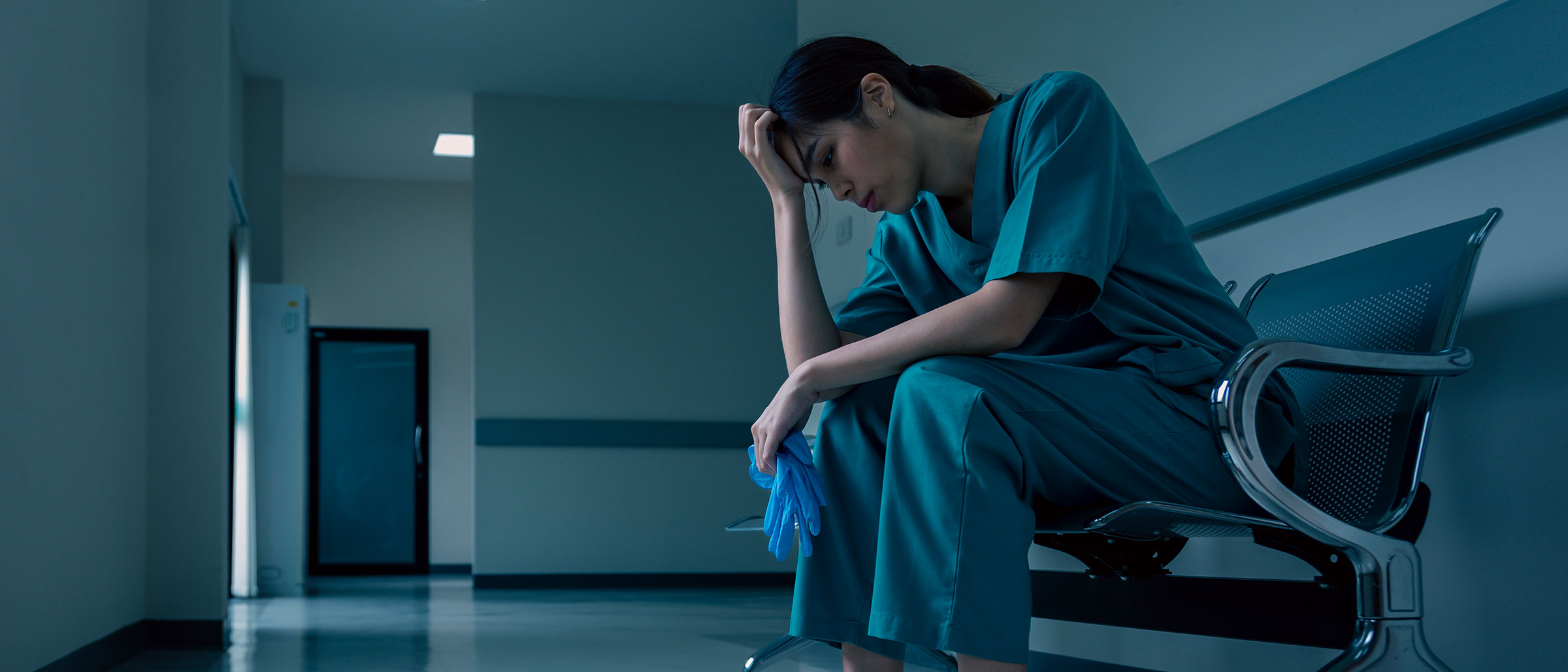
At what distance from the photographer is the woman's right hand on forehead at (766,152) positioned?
53.2 inches

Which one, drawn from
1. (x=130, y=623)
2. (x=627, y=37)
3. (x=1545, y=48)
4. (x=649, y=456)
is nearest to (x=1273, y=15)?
(x=1545, y=48)

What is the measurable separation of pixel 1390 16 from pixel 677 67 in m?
5.10

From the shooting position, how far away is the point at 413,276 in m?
8.73

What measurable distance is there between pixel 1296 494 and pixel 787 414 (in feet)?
1.72

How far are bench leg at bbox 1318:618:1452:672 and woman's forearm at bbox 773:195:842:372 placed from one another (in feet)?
2.16

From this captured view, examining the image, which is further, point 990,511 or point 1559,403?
point 1559,403

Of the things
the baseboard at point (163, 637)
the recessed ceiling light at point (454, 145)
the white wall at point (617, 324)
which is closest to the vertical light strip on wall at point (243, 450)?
the white wall at point (617, 324)

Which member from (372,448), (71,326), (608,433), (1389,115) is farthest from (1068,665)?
(372,448)

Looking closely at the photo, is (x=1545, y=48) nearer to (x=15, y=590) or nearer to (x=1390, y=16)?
(x=1390, y=16)

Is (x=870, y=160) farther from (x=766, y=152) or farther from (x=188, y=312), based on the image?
(x=188, y=312)

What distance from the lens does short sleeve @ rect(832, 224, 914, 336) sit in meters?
1.41

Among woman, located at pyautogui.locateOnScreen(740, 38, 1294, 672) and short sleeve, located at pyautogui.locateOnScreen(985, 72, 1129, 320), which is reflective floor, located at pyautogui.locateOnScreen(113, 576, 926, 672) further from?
short sleeve, located at pyautogui.locateOnScreen(985, 72, 1129, 320)

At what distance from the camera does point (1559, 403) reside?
1.34 m

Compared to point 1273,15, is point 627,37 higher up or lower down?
higher up
